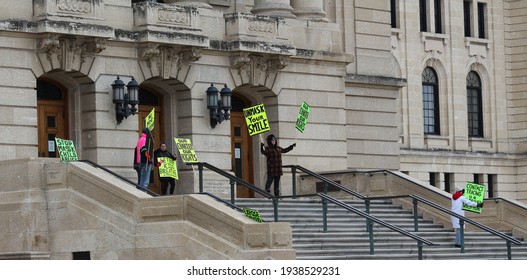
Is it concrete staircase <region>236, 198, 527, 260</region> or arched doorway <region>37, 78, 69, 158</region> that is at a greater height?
arched doorway <region>37, 78, 69, 158</region>

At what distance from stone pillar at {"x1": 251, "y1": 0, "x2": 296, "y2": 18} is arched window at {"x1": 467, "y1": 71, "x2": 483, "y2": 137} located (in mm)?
35587

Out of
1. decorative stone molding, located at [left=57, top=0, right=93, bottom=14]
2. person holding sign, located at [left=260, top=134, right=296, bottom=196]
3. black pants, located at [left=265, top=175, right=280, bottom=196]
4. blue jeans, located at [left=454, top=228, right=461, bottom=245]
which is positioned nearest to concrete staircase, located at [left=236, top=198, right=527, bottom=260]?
blue jeans, located at [left=454, top=228, right=461, bottom=245]

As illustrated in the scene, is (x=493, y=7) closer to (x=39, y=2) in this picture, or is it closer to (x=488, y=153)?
(x=488, y=153)

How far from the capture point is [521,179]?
284 feet

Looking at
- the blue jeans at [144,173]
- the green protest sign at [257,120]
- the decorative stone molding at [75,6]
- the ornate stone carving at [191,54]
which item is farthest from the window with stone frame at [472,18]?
the blue jeans at [144,173]

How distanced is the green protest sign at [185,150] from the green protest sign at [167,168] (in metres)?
0.57

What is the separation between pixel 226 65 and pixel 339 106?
15.2 ft

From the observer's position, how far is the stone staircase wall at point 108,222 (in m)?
37.9

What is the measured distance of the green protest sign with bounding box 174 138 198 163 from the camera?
1709 inches

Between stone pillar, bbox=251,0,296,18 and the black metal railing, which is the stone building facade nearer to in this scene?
stone pillar, bbox=251,0,296,18

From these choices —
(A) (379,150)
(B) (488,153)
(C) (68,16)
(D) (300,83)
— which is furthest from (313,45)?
(B) (488,153)

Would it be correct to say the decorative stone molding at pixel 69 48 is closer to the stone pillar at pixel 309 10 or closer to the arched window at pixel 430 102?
the stone pillar at pixel 309 10

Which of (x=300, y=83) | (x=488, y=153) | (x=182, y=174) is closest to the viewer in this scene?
(x=182, y=174)

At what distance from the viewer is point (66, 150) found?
134 feet
